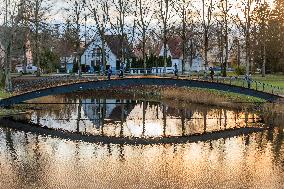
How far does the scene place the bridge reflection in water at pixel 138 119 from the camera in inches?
1599

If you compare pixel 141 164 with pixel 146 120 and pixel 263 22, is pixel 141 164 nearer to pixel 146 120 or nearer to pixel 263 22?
pixel 146 120

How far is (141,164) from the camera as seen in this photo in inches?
1134

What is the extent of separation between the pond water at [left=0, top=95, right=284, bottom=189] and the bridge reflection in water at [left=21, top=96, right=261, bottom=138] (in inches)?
3.2

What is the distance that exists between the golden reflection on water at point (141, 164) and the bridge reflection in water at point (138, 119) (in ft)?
16.1

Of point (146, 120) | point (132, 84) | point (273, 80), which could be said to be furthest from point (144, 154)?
point (273, 80)

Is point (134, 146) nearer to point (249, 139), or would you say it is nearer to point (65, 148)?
point (65, 148)

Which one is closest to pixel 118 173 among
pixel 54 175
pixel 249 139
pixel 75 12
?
pixel 54 175

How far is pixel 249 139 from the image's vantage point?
1435 inches

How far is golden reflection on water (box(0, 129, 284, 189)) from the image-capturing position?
25.0 metres

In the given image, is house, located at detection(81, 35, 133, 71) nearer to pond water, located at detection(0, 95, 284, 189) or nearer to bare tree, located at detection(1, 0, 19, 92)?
bare tree, located at detection(1, 0, 19, 92)

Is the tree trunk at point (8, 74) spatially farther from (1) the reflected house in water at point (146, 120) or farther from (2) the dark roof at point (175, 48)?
(2) the dark roof at point (175, 48)

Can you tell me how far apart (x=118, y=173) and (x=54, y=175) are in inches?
130

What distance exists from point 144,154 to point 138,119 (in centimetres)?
1532

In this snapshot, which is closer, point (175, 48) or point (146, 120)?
point (146, 120)
